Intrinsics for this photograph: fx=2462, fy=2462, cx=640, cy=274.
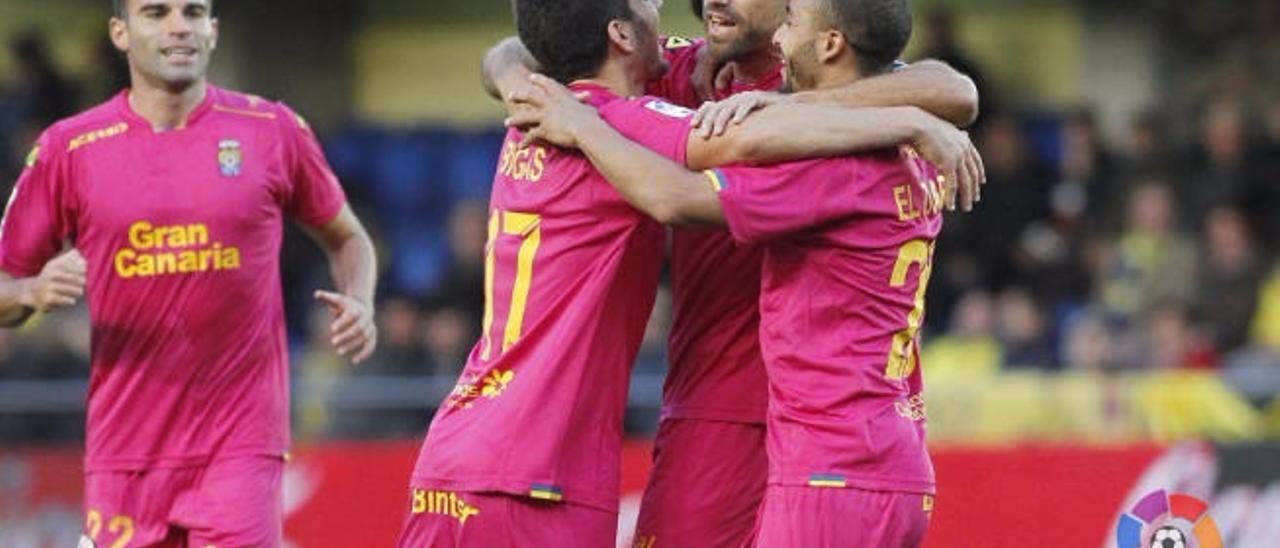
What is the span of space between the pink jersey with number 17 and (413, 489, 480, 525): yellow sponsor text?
0.79 meters

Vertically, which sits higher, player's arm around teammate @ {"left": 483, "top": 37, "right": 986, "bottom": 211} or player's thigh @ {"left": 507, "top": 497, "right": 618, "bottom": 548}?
player's arm around teammate @ {"left": 483, "top": 37, "right": 986, "bottom": 211}

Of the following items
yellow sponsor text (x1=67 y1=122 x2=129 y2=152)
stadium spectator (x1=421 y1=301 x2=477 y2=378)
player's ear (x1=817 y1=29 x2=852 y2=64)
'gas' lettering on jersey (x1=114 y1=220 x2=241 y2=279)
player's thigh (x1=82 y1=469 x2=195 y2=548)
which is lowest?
stadium spectator (x1=421 y1=301 x2=477 y2=378)

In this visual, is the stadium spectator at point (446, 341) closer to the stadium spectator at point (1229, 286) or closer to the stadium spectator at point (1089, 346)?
the stadium spectator at point (1089, 346)

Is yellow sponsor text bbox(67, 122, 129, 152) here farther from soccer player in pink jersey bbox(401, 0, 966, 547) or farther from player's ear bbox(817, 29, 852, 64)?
player's ear bbox(817, 29, 852, 64)

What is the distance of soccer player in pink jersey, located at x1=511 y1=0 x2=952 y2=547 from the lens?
616 centimetres

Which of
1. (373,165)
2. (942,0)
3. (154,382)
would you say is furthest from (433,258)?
(154,382)

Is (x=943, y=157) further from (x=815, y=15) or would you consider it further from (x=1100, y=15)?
(x=1100, y=15)

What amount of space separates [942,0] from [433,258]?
4.25 metres

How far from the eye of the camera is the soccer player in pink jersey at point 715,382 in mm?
6746

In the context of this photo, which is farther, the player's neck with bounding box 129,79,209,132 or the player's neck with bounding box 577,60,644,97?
the player's neck with bounding box 129,79,209,132

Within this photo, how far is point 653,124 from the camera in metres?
6.36

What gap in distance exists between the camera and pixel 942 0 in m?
18.3

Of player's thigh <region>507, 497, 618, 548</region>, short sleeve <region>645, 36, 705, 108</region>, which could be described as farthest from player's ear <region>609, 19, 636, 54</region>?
player's thigh <region>507, 497, 618, 548</region>

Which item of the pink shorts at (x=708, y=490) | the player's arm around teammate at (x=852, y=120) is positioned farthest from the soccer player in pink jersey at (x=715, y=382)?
the player's arm around teammate at (x=852, y=120)
